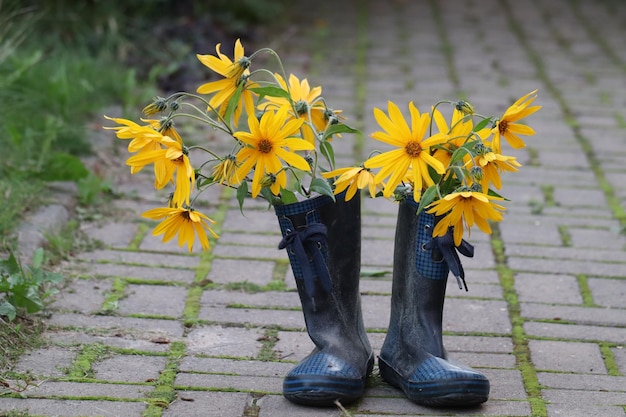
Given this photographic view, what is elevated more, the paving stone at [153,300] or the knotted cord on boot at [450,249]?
the paving stone at [153,300]

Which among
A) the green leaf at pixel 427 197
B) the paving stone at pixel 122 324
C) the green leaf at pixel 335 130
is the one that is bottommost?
the paving stone at pixel 122 324

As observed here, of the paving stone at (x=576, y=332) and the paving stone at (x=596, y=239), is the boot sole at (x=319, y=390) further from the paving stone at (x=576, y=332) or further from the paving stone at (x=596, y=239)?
the paving stone at (x=596, y=239)

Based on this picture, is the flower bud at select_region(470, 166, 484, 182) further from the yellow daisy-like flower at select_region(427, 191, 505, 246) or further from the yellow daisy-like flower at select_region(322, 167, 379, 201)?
the yellow daisy-like flower at select_region(322, 167, 379, 201)

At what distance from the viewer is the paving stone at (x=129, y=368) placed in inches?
87.5

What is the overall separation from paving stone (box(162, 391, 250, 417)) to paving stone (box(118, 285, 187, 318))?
48cm

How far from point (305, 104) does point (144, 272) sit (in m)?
0.99

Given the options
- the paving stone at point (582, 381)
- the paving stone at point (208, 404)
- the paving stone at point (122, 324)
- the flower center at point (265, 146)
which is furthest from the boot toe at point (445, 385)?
the paving stone at point (122, 324)

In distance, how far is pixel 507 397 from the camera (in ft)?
7.14

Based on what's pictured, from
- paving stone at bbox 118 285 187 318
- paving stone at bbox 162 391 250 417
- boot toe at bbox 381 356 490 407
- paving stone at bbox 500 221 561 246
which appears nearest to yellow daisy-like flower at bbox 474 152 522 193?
boot toe at bbox 381 356 490 407

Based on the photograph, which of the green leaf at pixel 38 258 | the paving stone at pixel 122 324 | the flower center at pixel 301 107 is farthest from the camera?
the green leaf at pixel 38 258

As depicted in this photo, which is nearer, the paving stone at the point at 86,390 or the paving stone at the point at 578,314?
the paving stone at the point at 86,390

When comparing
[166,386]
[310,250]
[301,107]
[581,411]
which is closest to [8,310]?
[166,386]

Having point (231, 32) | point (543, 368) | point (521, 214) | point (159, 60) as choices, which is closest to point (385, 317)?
point (543, 368)

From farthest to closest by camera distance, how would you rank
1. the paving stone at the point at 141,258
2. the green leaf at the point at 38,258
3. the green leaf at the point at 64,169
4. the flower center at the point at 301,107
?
1. the green leaf at the point at 64,169
2. the paving stone at the point at 141,258
3. the green leaf at the point at 38,258
4. the flower center at the point at 301,107
